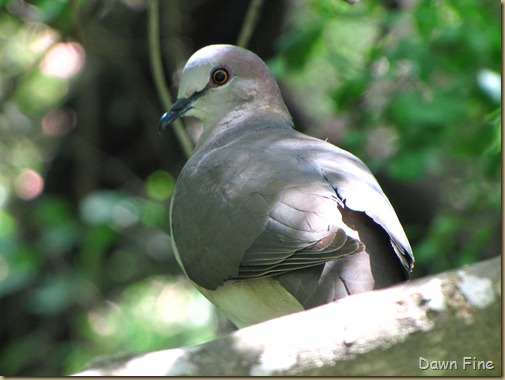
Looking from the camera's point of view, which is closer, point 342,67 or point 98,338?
point 342,67

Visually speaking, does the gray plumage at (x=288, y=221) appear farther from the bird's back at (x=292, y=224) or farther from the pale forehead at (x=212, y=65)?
the pale forehead at (x=212, y=65)

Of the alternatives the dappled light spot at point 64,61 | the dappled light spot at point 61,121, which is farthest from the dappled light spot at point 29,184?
the dappled light spot at point 64,61

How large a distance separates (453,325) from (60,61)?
15.2 feet

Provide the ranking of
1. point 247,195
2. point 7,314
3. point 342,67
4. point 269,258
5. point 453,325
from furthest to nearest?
point 7,314, point 342,67, point 247,195, point 269,258, point 453,325

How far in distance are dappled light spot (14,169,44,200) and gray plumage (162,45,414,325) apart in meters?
2.94

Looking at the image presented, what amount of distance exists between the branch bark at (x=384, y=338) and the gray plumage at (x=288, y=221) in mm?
506

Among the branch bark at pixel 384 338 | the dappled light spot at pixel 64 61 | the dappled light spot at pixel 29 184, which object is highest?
the branch bark at pixel 384 338

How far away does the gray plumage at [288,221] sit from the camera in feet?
8.25

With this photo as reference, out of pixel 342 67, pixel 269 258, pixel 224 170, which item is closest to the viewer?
pixel 269 258

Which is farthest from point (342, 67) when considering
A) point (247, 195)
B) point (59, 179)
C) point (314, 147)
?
point (59, 179)

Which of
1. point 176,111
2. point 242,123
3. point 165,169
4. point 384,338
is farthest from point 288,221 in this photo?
point 165,169

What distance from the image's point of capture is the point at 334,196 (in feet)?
8.59

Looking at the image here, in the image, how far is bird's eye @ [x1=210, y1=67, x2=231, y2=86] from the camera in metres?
3.53

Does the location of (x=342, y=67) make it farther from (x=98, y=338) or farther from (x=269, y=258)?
(x=98, y=338)
